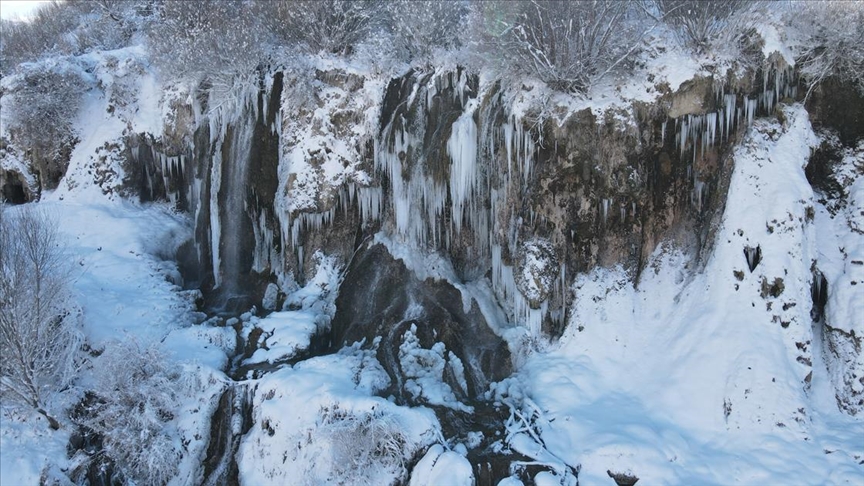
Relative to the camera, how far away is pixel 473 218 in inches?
535

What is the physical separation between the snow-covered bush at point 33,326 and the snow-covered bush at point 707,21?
14.5m

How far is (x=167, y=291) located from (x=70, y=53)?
38.8 feet

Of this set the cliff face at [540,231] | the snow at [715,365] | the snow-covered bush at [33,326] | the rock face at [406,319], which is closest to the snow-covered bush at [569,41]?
the cliff face at [540,231]

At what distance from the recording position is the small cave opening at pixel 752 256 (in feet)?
36.9

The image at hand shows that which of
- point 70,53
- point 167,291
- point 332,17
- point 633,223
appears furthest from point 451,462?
point 70,53

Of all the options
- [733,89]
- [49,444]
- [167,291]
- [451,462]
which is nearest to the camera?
[451,462]

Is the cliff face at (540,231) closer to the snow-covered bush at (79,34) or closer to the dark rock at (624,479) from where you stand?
the dark rock at (624,479)

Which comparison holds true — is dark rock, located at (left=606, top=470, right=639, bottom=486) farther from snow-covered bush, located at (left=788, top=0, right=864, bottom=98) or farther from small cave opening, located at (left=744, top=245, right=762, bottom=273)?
snow-covered bush, located at (left=788, top=0, right=864, bottom=98)

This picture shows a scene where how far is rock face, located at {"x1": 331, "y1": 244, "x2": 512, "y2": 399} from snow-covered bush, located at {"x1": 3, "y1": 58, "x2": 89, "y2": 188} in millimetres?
10797

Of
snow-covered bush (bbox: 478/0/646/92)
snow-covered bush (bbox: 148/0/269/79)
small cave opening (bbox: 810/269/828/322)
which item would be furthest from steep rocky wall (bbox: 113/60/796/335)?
small cave opening (bbox: 810/269/828/322)

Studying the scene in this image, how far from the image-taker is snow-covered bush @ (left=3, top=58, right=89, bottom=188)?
17125 mm

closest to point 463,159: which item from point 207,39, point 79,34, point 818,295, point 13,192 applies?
point 818,295

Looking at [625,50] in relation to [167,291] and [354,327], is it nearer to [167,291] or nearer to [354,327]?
[354,327]

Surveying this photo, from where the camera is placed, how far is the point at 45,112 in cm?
1722
